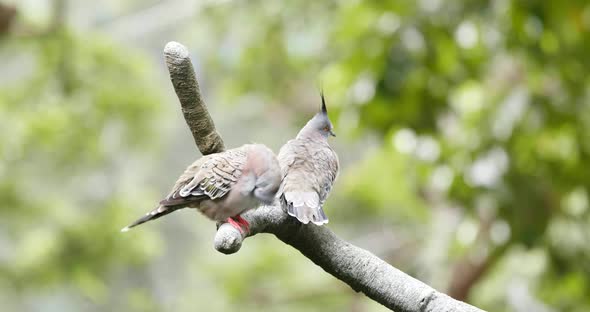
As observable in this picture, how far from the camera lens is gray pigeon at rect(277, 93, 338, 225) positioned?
617mm

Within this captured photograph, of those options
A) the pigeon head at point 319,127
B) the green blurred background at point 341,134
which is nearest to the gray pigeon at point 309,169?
the pigeon head at point 319,127

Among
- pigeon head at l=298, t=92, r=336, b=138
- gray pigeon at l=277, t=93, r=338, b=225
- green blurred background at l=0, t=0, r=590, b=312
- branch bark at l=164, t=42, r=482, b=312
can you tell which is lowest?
branch bark at l=164, t=42, r=482, b=312

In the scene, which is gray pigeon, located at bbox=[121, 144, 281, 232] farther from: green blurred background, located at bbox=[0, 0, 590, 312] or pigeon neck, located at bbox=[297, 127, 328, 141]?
green blurred background, located at bbox=[0, 0, 590, 312]

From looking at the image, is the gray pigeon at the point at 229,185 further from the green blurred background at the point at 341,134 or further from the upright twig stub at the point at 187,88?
the green blurred background at the point at 341,134

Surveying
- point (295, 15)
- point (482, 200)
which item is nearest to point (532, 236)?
point (482, 200)

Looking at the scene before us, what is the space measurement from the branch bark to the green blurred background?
21cm

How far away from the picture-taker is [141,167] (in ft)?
15.3

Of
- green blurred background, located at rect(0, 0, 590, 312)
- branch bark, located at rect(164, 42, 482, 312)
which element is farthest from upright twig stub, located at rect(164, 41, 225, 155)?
green blurred background, located at rect(0, 0, 590, 312)

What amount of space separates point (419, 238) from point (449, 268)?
115cm

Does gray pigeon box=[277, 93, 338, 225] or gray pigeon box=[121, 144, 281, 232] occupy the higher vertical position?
gray pigeon box=[277, 93, 338, 225]

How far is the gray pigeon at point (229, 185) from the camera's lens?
0.56m

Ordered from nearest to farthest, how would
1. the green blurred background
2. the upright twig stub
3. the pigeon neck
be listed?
the upright twig stub
the pigeon neck
the green blurred background

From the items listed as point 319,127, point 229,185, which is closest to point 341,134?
point 319,127

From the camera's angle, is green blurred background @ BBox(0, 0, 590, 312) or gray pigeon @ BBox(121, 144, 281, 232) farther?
green blurred background @ BBox(0, 0, 590, 312)
